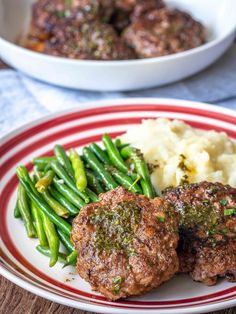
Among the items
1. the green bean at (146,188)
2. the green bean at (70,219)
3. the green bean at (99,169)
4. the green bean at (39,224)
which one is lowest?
the green bean at (146,188)

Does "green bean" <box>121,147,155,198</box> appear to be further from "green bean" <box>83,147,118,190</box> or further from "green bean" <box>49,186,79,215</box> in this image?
"green bean" <box>49,186,79,215</box>

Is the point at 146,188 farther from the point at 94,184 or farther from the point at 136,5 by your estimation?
the point at 136,5

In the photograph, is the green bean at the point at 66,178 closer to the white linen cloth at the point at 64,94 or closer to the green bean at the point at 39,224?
the green bean at the point at 39,224

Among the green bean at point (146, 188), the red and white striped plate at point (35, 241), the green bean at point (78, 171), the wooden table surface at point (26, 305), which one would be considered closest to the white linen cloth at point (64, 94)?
the red and white striped plate at point (35, 241)

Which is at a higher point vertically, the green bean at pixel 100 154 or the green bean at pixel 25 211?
the green bean at pixel 25 211

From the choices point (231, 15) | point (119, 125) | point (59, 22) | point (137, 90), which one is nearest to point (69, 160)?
point (119, 125)

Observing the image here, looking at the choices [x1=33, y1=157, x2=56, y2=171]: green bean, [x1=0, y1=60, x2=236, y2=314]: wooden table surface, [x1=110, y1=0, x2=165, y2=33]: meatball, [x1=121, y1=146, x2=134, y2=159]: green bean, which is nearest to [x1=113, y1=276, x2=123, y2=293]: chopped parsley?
[x1=0, y1=60, x2=236, y2=314]: wooden table surface
